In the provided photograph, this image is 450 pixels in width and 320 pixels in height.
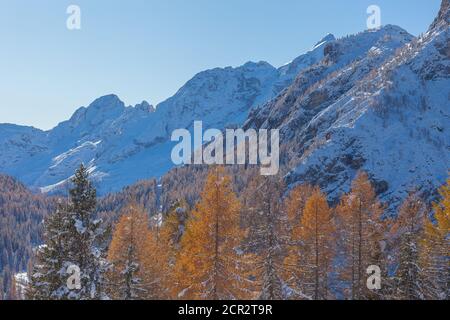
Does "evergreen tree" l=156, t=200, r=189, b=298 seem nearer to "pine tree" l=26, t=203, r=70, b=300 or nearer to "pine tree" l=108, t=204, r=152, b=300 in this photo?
"pine tree" l=108, t=204, r=152, b=300

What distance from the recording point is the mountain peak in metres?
166

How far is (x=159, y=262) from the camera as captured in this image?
29.3m

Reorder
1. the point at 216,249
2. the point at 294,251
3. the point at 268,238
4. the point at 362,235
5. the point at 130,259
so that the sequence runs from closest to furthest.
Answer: the point at 216,249
the point at 268,238
the point at 130,259
the point at 362,235
the point at 294,251

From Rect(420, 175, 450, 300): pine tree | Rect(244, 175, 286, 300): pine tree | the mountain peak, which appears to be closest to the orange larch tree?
Rect(244, 175, 286, 300): pine tree

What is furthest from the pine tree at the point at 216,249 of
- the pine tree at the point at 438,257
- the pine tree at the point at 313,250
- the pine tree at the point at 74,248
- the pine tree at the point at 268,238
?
the pine tree at the point at 438,257

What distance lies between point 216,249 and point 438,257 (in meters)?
14.6

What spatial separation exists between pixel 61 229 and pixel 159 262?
29.9ft

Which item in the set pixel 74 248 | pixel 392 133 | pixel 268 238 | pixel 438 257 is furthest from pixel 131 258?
pixel 392 133

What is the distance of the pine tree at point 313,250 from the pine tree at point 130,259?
11477mm

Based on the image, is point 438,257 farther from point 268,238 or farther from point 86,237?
point 86,237

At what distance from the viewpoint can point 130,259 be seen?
25.0m

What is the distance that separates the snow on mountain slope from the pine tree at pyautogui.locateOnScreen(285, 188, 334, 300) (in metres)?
63.5

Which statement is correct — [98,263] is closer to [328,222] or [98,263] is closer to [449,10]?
[328,222]
